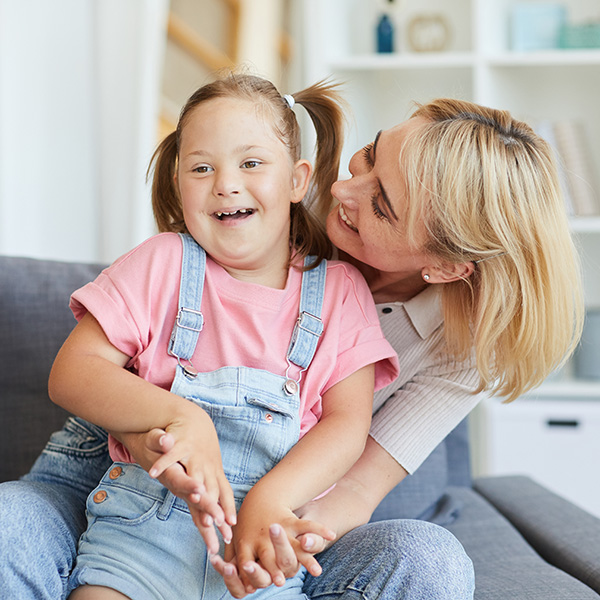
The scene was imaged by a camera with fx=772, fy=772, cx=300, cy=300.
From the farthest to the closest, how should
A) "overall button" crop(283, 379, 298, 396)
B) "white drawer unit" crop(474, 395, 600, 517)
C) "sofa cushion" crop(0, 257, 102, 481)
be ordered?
"white drawer unit" crop(474, 395, 600, 517) < "sofa cushion" crop(0, 257, 102, 481) < "overall button" crop(283, 379, 298, 396)

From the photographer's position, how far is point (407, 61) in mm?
2479

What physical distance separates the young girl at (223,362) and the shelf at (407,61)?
144 centimetres

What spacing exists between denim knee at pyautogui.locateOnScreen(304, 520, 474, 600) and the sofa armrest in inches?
15.1

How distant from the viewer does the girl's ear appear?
3.75 ft

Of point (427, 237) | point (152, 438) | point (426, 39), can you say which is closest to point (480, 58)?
point (426, 39)

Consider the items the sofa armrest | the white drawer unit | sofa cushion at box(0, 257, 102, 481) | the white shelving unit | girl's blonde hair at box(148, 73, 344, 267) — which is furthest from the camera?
the white shelving unit

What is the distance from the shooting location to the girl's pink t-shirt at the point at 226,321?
97 cm

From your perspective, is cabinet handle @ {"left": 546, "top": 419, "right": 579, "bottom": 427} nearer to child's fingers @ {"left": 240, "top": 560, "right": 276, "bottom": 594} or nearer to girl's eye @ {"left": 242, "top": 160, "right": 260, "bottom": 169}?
girl's eye @ {"left": 242, "top": 160, "right": 260, "bottom": 169}

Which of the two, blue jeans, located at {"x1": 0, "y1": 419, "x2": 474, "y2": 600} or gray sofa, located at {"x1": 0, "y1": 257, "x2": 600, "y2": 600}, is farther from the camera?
gray sofa, located at {"x1": 0, "y1": 257, "x2": 600, "y2": 600}

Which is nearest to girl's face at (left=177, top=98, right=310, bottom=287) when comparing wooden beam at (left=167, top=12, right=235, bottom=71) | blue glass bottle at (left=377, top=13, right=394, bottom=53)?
blue glass bottle at (left=377, top=13, right=394, bottom=53)

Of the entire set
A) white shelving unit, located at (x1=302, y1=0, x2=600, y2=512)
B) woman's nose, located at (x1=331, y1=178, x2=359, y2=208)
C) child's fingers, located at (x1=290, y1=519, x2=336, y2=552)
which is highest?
white shelving unit, located at (x1=302, y1=0, x2=600, y2=512)

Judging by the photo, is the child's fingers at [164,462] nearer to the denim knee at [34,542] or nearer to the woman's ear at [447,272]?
the denim knee at [34,542]

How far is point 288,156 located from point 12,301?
582mm

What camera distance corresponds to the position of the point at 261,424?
960mm
